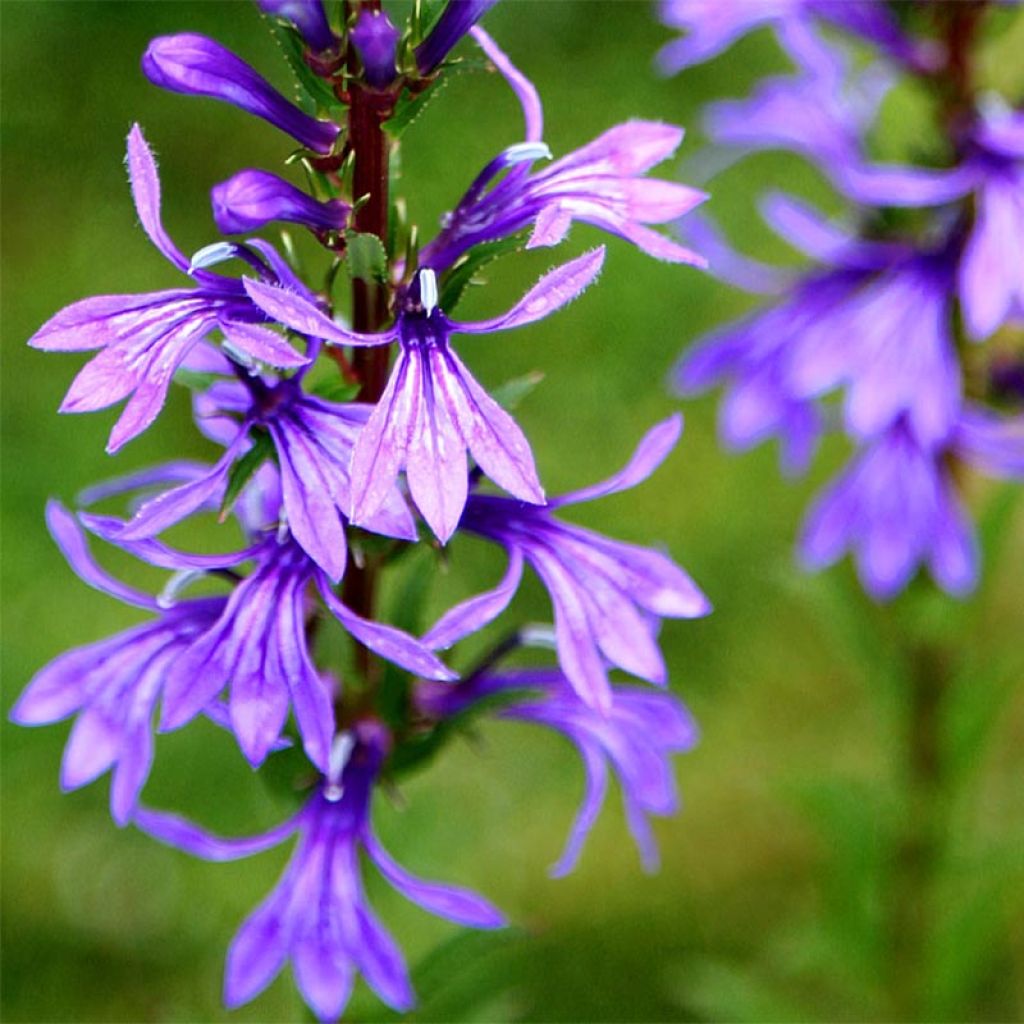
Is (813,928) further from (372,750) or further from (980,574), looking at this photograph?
(372,750)

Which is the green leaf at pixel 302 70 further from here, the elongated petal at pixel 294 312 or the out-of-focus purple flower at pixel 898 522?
the out-of-focus purple flower at pixel 898 522

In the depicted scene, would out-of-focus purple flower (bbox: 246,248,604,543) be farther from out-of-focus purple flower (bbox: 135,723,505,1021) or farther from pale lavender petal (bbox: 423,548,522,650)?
out-of-focus purple flower (bbox: 135,723,505,1021)

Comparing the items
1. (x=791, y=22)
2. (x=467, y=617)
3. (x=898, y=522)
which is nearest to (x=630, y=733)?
(x=467, y=617)

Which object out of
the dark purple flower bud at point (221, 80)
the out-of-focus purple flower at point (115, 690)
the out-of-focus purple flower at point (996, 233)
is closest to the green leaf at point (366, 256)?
the dark purple flower bud at point (221, 80)

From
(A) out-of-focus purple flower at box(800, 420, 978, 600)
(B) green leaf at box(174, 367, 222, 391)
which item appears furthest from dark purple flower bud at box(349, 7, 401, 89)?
(A) out-of-focus purple flower at box(800, 420, 978, 600)

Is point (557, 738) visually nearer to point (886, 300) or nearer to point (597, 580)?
point (886, 300)

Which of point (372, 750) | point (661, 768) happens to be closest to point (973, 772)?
point (661, 768)
